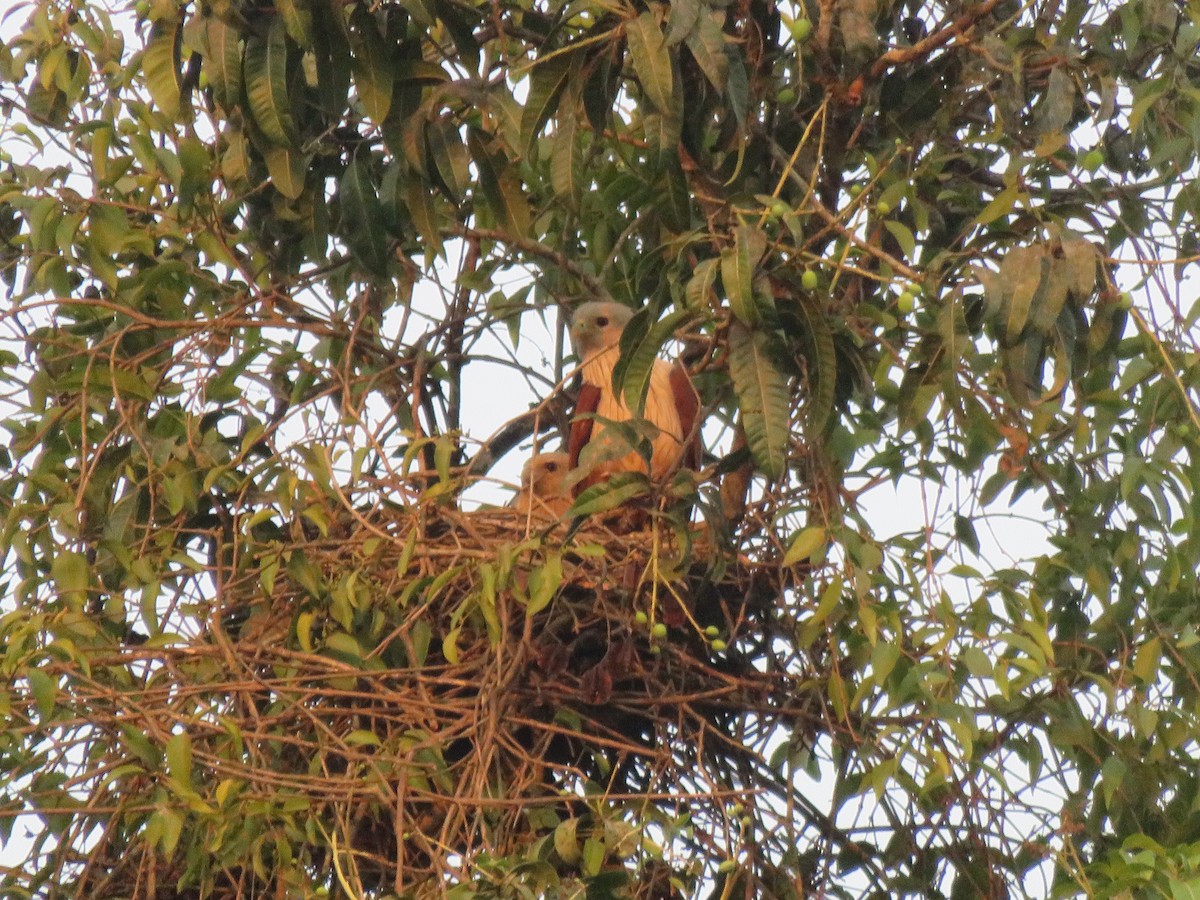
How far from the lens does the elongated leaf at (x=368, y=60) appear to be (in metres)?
3.06

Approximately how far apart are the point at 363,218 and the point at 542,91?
537 millimetres

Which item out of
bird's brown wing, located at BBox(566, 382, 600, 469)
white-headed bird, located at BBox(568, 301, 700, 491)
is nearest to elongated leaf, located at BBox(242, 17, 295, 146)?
bird's brown wing, located at BBox(566, 382, 600, 469)

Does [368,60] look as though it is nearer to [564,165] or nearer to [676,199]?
[564,165]

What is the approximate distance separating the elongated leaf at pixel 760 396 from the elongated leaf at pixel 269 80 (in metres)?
0.97

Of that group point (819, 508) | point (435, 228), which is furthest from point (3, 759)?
point (819, 508)

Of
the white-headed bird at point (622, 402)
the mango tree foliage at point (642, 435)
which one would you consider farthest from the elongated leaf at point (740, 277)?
the white-headed bird at point (622, 402)

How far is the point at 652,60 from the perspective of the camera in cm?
279

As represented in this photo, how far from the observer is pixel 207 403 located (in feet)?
13.1

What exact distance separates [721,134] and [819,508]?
85 centimetres

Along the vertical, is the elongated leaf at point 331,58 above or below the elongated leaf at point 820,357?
above

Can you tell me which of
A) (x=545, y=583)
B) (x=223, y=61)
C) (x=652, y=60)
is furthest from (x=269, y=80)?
(x=545, y=583)

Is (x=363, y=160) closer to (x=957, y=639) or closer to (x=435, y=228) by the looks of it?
(x=435, y=228)

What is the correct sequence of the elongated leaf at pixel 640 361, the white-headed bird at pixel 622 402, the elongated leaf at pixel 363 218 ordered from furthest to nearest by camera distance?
1. the white-headed bird at pixel 622 402
2. the elongated leaf at pixel 363 218
3. the elongated leaf at pixel 640 361

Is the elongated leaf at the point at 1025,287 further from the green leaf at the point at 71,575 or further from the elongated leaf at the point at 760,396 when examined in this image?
the green leaf at the point at 71,575
